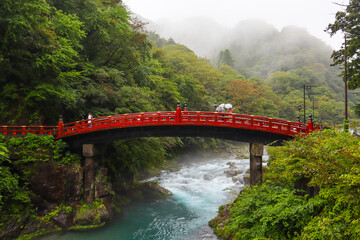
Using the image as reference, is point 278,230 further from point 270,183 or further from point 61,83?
point 61,83

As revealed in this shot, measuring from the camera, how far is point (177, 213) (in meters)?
20.3

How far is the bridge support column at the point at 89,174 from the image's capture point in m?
17.6

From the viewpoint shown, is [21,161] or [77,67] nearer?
[21,161]

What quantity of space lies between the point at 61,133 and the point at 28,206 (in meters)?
5.30

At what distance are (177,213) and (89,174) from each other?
813 centimetres

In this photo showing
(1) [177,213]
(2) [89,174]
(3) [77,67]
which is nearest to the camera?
(2) [89,174]

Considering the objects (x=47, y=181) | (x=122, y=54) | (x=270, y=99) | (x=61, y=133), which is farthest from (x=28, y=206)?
(x=270, y=99)

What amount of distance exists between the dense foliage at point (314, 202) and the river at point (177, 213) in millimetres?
5182

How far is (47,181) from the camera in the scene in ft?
52.8

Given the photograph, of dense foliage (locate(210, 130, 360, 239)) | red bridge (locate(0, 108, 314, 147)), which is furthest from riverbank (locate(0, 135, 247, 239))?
dense foliage (locate(210, 130, 360, 239))

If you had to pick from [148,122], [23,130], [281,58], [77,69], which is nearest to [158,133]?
[148,122]

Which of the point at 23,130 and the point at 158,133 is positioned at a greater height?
Answer: the point at 23,130

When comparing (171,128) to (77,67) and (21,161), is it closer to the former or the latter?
(21,161)

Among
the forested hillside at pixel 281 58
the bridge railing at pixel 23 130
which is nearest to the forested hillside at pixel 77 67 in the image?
the bridge railing at pixel 23 130
